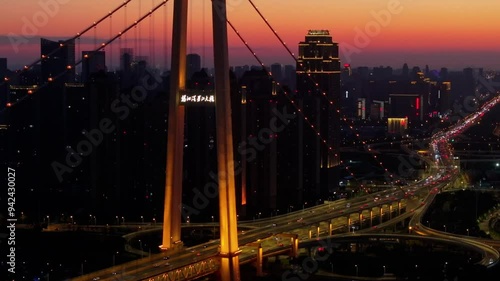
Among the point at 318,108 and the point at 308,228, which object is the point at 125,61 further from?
the point at 308,228

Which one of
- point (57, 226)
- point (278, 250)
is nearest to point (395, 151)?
point (57, 226)

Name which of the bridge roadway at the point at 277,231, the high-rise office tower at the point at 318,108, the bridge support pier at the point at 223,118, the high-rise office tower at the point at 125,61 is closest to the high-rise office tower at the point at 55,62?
the high-rise office tower at the point at 125,61

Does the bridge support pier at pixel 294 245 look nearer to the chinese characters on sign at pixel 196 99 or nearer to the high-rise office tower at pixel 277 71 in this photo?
the chinese characters on sign at pixel 196 99

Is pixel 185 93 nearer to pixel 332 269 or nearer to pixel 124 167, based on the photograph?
pixel 332 269

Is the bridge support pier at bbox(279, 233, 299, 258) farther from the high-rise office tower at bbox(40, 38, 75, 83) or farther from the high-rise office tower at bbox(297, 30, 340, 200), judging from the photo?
the high-rise office tower at bbox(297, 30, 340, 200)

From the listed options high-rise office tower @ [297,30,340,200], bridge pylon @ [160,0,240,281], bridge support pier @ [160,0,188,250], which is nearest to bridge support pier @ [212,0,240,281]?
bridge pylon @ [160,0,240,281]
